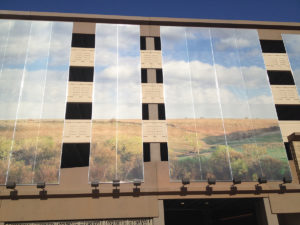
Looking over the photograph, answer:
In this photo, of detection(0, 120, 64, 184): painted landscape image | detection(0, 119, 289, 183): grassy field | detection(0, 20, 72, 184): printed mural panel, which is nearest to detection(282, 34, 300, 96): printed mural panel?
detection(0, 119, 289, 183): grassy field

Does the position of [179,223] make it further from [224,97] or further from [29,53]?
[29,53]

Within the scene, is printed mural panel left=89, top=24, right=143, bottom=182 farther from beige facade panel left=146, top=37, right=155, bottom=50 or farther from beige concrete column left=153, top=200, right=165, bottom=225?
beige concrete column left=153, top=200, right=165, bottom=225

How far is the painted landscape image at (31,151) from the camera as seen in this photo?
15562 millimetres

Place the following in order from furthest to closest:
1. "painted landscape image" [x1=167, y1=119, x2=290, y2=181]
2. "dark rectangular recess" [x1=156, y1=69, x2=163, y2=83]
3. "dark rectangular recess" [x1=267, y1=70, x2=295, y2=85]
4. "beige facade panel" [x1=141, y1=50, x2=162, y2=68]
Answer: "dark rectangular recess" [x1=267, y1=70, x2=295, y2=85] < "beige facade panel" [x1=141, y1=50, x2=162, y2=68] < "dark rectangular recess" [x1=156, y1=69, x2=163, y2=83] < "painted landscape image" [x1=167, y1=119, x2=290, y2=181]

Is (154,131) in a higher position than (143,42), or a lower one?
lower

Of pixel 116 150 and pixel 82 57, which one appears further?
pixel 82 57

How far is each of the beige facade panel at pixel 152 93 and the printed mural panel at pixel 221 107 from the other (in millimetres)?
488

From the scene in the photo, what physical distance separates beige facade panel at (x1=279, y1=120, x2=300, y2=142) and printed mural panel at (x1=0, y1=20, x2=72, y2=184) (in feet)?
47.4

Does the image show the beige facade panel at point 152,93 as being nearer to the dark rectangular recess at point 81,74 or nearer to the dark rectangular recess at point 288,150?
the dark rectangular recess at point 81,74

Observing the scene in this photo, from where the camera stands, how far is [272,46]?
2092cm

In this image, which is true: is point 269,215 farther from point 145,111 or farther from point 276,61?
point 276,61

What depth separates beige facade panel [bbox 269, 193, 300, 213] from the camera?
51.8 feet

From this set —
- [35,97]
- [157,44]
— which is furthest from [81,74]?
[157,44]

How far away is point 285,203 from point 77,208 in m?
12.0
